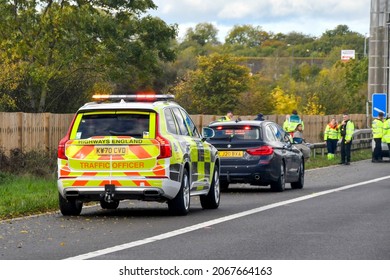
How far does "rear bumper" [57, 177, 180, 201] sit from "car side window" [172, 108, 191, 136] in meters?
1.37

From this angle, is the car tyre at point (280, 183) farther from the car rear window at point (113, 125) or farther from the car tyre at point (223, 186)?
the car rear window at point (113, 125)

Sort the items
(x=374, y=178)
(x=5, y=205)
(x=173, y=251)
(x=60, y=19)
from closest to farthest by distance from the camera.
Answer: (x=173, y=251), (x=5, y=205), (x=374, y=178), (x=60, y=19)

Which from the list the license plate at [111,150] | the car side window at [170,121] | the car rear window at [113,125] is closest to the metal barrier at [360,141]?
the car side window at [170,121]

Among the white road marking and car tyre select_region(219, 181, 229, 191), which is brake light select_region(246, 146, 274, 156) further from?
car tyre select_region(219, 181, 229, 191)

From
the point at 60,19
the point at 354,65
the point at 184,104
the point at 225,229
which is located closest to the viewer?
the point at 225,229

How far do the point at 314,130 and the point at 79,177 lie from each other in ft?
142

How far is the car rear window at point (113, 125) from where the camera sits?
18062mm

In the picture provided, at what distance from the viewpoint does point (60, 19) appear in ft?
147

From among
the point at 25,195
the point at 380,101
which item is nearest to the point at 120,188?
the point at 25,195

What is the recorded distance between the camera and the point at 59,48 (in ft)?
150

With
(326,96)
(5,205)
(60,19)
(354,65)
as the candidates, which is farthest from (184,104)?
(5,205)

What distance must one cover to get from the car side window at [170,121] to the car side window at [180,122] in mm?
224

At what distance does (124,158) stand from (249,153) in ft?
25.0

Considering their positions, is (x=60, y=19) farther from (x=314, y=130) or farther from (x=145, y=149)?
(x=145, y=149)
